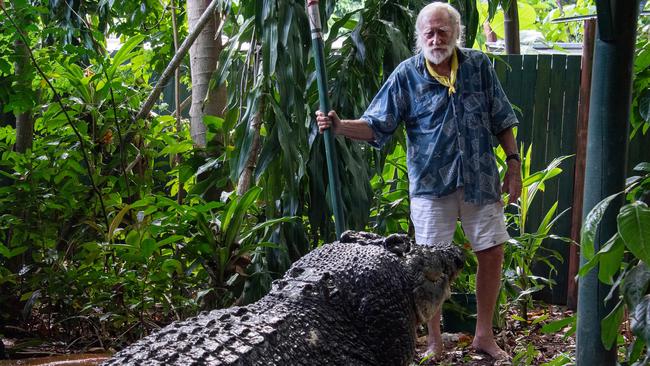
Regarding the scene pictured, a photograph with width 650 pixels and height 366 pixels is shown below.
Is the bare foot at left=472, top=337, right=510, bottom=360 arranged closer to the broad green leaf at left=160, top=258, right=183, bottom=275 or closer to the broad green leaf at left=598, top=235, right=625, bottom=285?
the broad green leaf at left=160, top=258, right=183, bottom=275

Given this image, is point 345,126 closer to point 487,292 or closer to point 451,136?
point 451,136

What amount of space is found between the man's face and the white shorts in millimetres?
646

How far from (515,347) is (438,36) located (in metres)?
1.88

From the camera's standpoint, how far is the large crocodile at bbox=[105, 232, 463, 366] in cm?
199

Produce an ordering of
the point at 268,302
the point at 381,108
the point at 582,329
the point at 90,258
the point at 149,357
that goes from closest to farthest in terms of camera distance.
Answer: the point at 149,357
the point at 268,302
the point at 582,329
the point at 381,108
the point at 90,258

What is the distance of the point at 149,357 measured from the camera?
6.15 feet

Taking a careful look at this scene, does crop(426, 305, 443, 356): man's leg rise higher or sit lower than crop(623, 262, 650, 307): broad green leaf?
Result: lower

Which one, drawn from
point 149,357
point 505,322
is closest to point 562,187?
point 505,322

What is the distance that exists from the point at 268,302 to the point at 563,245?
4661mm

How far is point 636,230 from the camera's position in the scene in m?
2.03

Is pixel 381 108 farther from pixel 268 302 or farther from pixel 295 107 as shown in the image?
pixel 268 302

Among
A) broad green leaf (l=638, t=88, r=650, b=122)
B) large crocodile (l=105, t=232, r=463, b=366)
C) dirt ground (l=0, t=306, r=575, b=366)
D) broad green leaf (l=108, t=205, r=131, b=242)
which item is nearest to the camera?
large crocodile (l=105, t=232, r=463, b=366)

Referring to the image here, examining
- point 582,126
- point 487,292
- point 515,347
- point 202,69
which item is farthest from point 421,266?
point 582,126

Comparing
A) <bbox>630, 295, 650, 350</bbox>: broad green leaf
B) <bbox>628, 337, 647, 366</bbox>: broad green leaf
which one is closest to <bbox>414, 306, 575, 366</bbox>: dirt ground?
<bbox>628, 337, 647, 366</bbox>: broad green leaf
